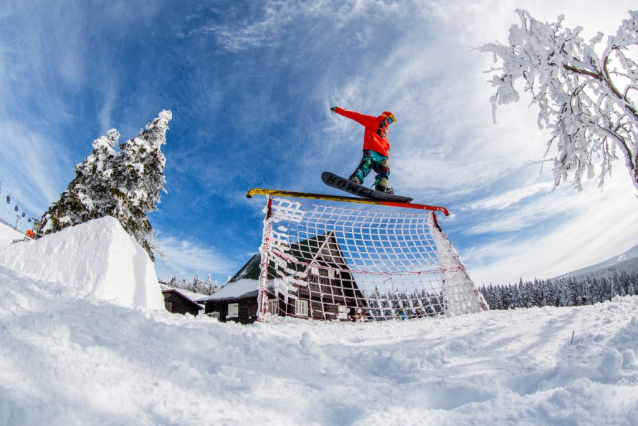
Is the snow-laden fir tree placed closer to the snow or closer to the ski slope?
the snow

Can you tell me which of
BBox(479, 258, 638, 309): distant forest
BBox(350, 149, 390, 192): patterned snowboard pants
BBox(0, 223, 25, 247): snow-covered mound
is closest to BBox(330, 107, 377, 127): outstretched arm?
BBox(350, 149, 390, 192): patterned snowboard pants

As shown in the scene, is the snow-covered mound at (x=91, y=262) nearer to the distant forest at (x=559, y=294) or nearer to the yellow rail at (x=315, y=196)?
the yellow rail at (x=315, y=196)

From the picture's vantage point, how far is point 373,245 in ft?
28.3

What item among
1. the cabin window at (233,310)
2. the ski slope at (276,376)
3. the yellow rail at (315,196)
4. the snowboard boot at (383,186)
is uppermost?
the snowboard boot at (383,186)

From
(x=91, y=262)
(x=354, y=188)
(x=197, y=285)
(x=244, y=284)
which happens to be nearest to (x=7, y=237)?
(x=244, y=284)

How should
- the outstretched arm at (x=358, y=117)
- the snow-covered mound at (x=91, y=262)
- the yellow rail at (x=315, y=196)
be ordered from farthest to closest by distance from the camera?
the outstretched arm at (x=358, y=117), the yellow rail at (x=315, y=196), the snow-covered mound at (x=91, y=262)

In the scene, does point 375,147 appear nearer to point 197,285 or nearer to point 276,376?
point 276,376

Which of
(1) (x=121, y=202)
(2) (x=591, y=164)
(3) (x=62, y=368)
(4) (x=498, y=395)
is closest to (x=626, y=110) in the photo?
(2) (x=591, y=164)

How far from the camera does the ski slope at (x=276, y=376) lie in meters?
1.78

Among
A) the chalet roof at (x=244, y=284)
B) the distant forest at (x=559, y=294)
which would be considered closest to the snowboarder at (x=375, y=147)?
the chalet roof at (x=244, y=284)

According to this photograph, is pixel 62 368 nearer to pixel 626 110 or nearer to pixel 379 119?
pixel 379 119

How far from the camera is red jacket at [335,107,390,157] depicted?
8.86m

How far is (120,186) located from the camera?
16.4 metres

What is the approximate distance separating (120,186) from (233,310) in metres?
9.95
